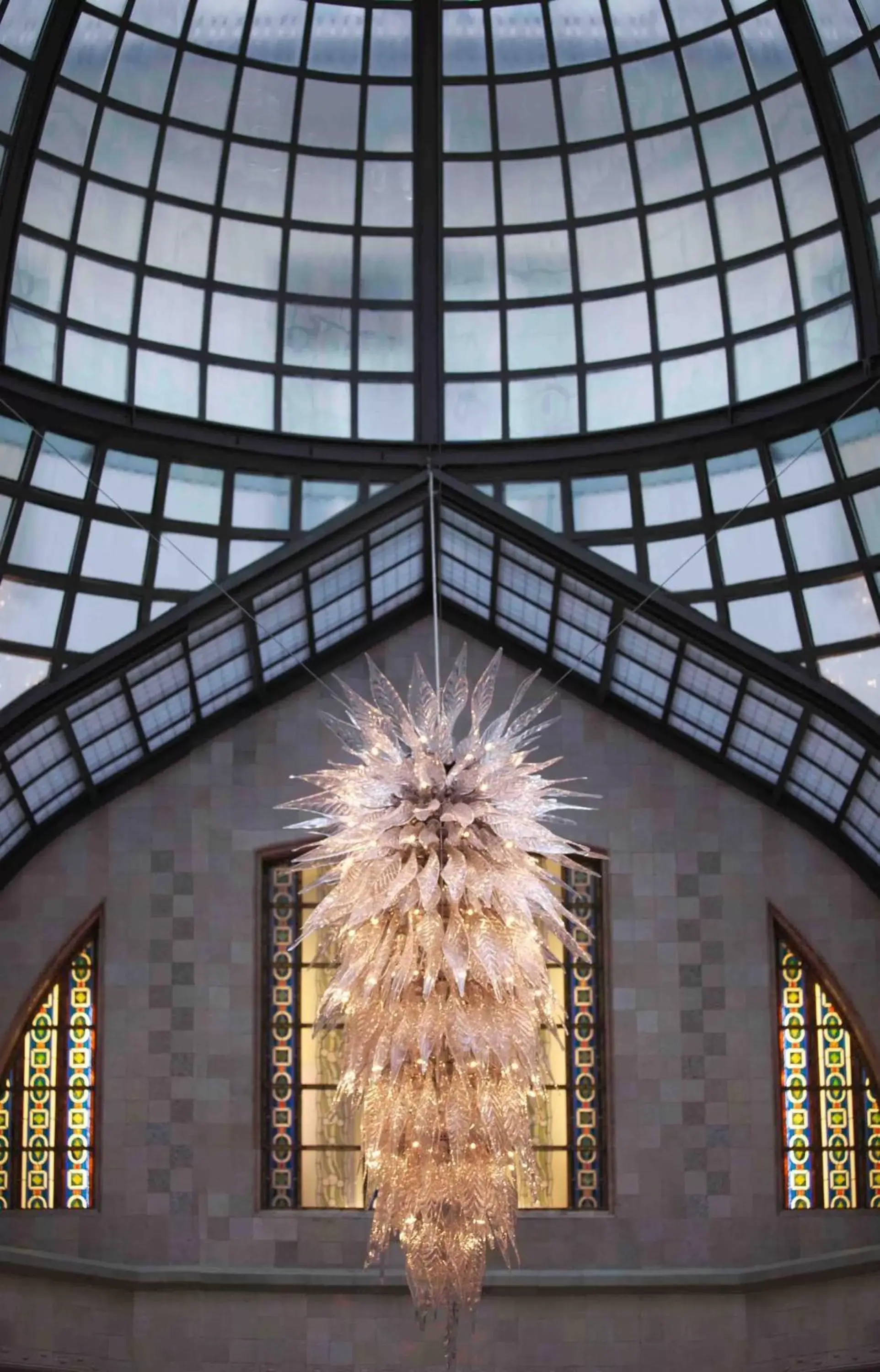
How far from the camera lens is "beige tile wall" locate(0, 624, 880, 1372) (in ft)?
82.8

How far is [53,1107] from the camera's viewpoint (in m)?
25.7

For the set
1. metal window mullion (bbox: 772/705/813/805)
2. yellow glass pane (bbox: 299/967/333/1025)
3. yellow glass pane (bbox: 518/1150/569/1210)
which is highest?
metal window mullion (bbox: 772/705/813/805)

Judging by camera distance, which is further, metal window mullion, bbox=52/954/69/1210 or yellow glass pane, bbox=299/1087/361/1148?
yellow glass pane, bbox=299/1087/361/1148

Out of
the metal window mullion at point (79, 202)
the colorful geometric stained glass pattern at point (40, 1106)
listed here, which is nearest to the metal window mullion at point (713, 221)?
the metal window mullion at point (79, 202)

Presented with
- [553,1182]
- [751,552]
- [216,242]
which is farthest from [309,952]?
[216,242]

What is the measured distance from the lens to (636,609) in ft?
73.3

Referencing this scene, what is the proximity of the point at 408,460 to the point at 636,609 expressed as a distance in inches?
116

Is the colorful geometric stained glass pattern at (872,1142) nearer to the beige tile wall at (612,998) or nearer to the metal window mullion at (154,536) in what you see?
the beige tile wall at (612,998)

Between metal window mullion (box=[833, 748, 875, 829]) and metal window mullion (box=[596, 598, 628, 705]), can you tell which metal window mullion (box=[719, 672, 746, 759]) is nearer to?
metal window mullion (box=[833, 748, 875, 829])

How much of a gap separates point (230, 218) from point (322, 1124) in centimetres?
1117

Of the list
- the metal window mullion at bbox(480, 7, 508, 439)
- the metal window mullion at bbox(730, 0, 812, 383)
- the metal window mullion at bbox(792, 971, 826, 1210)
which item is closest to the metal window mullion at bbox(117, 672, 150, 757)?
the metal window mullion at bbox(480, 7, 508, 439)

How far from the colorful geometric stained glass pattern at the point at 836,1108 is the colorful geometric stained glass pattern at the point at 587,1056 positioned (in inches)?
108

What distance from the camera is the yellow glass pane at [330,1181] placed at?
2567 cm

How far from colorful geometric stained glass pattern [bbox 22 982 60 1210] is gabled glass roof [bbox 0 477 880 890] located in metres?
2.09
